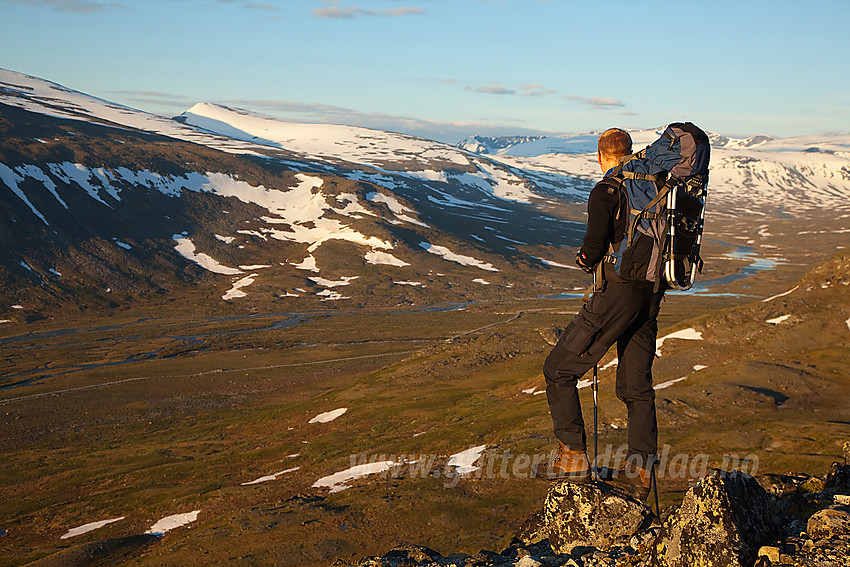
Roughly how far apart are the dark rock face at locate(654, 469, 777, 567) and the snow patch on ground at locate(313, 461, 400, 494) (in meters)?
33.6

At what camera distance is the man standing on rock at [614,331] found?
32.0 ft

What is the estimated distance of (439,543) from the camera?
27.8 meters

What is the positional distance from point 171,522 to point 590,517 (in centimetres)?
3907

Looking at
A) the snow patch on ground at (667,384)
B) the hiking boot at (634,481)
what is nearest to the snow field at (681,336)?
the snow patch on ground at (667,384)

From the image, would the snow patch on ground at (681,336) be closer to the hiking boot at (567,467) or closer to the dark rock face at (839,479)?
the dark rock face at (839,479)

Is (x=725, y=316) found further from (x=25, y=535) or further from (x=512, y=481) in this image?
(x=25, y=535)

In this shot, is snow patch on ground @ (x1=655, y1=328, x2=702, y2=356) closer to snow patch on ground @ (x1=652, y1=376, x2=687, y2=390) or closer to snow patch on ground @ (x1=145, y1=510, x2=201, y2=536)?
snow patch on ground @ (x1=652, y1=376, x2=687, y2=390)

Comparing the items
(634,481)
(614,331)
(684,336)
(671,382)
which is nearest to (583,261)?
(614,331)

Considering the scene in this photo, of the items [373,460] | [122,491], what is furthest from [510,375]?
[122,491]

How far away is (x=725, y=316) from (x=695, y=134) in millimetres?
52037

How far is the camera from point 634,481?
1109 centimetres

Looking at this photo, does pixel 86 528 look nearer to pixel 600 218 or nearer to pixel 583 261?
pixel 583 261

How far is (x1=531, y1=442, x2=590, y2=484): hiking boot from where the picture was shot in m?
11.1

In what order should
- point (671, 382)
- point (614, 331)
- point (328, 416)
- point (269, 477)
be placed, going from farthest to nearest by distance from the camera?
point (328, 416)
point (269, 477)
point (671, 382)
point (614, 331)
